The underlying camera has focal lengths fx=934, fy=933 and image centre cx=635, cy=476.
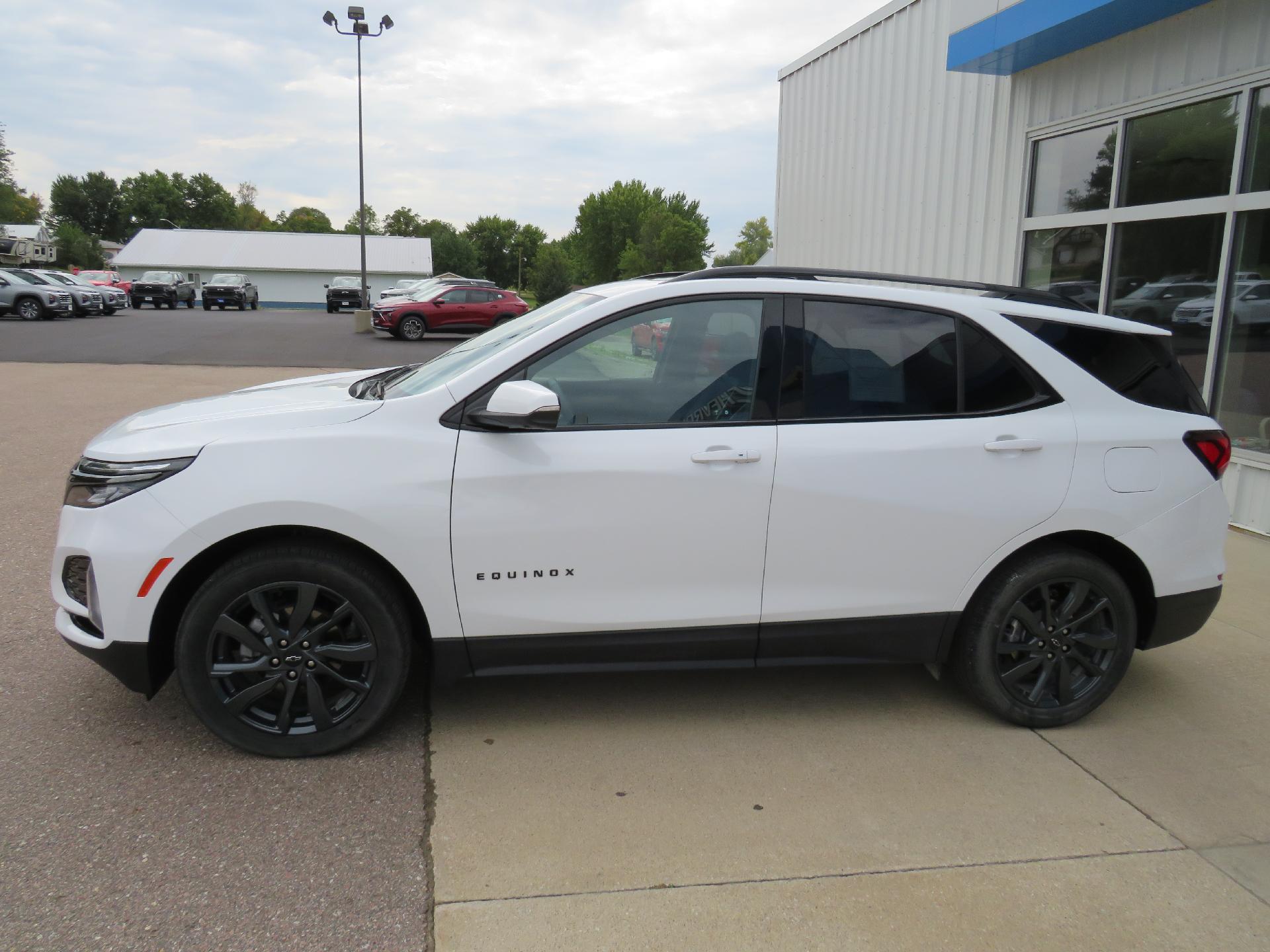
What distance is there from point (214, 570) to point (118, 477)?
17.4 inches

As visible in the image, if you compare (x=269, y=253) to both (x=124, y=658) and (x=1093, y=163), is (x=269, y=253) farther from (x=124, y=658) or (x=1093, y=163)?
(x=124, y=658)

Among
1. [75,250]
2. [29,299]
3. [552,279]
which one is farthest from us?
[75,250]

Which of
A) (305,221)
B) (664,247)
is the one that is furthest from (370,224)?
(664,247)

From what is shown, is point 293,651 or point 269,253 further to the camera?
point 269,253

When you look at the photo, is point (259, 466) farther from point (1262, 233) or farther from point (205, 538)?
point (1262, 233)

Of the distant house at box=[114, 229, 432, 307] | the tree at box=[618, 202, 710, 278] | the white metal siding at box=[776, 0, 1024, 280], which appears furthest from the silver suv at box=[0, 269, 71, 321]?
the tree at box=[618, 202, 710, 278]

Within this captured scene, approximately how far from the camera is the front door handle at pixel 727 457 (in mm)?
3307

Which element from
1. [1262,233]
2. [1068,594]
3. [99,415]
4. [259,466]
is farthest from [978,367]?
[99,415]

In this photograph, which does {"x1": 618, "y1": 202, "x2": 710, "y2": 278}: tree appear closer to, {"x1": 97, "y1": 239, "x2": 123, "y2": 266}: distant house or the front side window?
{"x1": 97, "y1": 239, "x2": 123, "y2": 266}: distant house

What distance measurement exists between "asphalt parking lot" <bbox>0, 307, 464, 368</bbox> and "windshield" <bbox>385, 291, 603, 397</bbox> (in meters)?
10.4

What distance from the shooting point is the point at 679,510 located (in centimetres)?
331

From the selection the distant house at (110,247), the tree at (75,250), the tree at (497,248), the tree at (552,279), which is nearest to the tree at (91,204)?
the distant house at (110,247)

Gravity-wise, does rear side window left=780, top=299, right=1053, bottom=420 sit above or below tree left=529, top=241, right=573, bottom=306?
below

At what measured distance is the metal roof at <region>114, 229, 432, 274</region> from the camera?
233 feet
